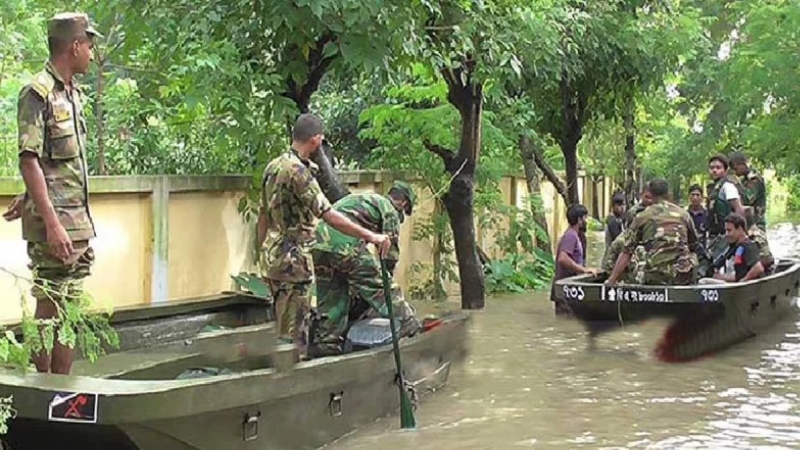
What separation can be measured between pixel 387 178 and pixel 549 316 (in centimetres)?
290

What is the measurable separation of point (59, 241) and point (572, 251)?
8578 mm

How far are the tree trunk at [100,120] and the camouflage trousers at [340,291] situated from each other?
3.62 m

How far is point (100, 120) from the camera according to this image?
11781 mm

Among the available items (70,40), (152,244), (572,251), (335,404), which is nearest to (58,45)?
(70,40)

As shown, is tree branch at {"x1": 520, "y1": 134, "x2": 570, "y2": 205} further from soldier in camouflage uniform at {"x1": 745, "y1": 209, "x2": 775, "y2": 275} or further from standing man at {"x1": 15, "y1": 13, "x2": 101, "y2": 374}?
standing man at {"x1": 15, "y1": 13, "x2": 101, "y2": 374}

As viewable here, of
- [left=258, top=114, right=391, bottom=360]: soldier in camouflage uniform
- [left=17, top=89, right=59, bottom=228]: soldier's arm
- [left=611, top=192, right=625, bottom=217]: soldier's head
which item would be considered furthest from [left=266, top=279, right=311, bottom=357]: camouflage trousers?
[left=611, top=192, right=625, bottom=217]: soldier's head

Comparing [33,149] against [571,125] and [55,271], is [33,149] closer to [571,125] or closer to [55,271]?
[55,271]

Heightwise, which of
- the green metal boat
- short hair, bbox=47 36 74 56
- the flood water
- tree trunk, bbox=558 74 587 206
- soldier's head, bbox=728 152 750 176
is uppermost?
tree trunk, bbox=558 74 587 206

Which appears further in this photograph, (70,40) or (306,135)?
(306,135)

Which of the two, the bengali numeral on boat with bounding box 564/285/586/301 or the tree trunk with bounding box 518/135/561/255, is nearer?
the bengali numeral on boat with bounding box 564/285/586/301

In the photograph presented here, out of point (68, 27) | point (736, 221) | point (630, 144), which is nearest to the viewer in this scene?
point (68, 27)

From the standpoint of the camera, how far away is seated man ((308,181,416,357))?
859 centimetres

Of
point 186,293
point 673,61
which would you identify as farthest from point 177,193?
point 673,61

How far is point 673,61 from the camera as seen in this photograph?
1811cm
